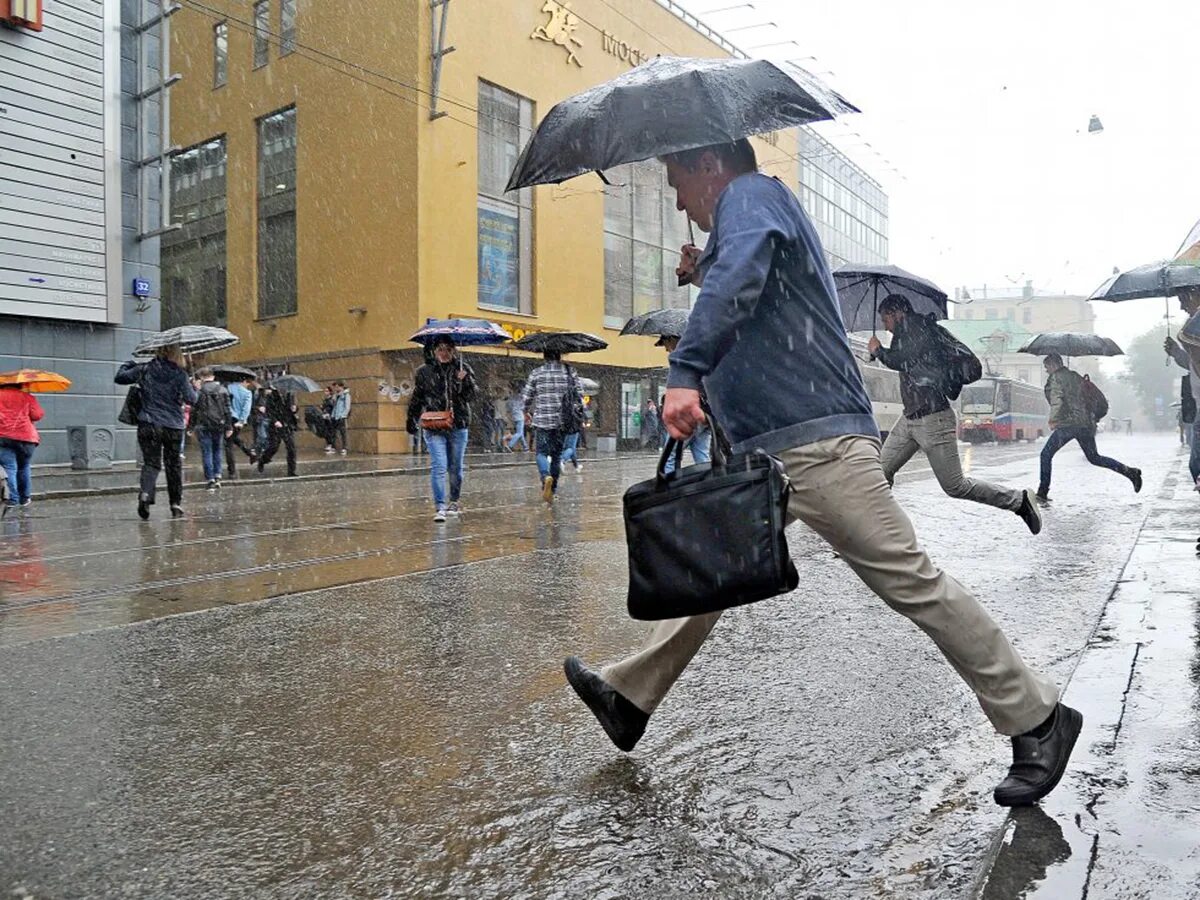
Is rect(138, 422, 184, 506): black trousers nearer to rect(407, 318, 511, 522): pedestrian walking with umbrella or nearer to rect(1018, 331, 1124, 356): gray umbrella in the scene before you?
rect(407, 318, 511, 522): pedestrian walking with umbrella

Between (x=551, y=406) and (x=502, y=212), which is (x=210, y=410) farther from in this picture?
(x=502, y=212)

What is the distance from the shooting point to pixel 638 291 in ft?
117

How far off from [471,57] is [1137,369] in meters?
92.7

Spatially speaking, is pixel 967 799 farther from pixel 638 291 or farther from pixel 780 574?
pixel 638 291

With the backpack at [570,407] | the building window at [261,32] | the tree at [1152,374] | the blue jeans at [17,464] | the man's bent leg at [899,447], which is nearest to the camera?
the man's bent leg at [899,447]

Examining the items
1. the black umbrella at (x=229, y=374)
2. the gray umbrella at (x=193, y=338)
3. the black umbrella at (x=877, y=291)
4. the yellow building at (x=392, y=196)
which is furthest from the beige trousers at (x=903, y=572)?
the yellow building at (x=392, y=196)

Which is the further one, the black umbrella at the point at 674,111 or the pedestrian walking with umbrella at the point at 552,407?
the pedestrian walking with umbrella at the point at 552,407

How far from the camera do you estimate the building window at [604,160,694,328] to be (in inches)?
1344

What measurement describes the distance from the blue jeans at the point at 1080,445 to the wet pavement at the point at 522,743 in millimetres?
4490

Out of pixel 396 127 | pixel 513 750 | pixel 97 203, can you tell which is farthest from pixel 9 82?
pixel 513 750

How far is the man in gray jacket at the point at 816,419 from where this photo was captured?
8.65 ft

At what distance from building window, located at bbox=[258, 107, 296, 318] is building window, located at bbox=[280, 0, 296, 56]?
1.74 metres

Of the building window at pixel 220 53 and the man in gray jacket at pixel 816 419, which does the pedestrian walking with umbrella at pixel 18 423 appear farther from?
the building window at pixel 220 53

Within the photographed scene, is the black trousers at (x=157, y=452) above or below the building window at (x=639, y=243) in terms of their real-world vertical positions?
below
